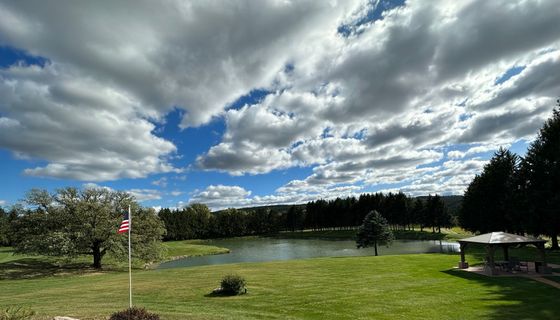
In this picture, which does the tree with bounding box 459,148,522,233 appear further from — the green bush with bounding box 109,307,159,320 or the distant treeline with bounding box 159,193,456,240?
the green bush with bounding box 109,307,159,320

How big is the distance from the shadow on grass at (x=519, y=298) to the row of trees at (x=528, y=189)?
18753mm

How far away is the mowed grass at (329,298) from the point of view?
11.8 metres

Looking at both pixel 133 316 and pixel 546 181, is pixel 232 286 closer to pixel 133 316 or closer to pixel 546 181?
pixel 133 316

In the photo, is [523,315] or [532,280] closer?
[523,315]

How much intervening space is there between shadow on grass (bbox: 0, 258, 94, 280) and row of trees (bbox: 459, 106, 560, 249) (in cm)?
4584

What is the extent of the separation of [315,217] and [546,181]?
274ft

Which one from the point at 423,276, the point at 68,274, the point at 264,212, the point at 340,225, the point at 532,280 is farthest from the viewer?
the point at 264,212

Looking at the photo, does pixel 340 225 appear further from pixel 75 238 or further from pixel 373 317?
pixel 373 317

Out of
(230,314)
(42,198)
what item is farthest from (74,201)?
(230,314)

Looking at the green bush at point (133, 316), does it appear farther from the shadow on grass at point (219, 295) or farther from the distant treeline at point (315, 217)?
the distant treeline at point (315, 217)

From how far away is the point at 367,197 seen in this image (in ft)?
331

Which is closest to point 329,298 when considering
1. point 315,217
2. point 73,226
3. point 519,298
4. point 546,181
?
point 519,298

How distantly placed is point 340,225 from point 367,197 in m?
14.4

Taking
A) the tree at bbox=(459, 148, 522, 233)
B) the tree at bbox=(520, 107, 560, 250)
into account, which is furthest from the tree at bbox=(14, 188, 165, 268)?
the tree at bbox=(459, 148, 522, 233)
